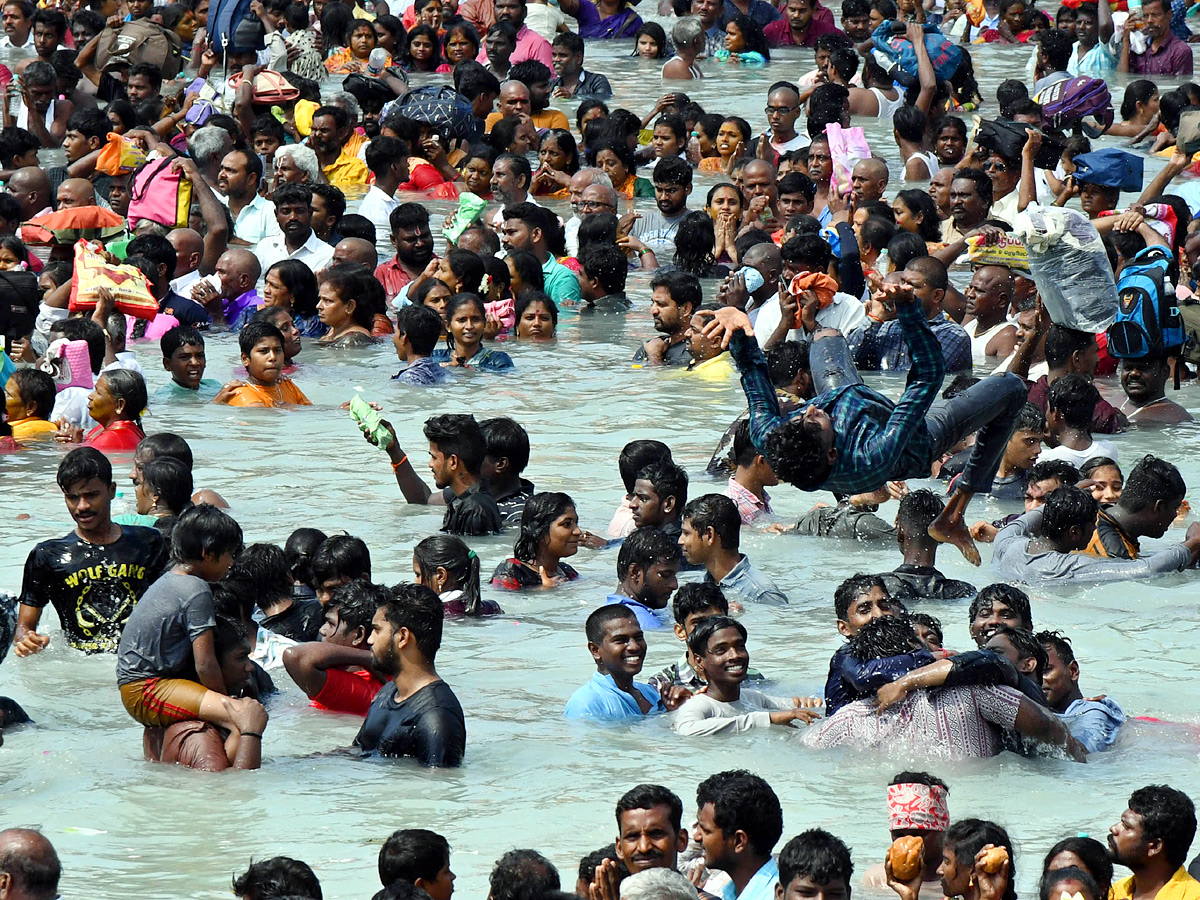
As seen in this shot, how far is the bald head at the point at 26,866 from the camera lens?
5930 mm

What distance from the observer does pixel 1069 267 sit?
11914mm

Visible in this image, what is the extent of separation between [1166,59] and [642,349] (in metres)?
9.67

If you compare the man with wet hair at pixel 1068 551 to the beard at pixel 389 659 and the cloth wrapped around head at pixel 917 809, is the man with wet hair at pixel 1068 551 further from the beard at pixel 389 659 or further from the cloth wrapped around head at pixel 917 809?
the beard at pixel 389 659

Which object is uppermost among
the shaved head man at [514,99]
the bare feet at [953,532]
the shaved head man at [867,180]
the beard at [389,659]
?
the shaved head man at [514,99]

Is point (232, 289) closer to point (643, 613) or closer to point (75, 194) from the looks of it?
point (75, 194)

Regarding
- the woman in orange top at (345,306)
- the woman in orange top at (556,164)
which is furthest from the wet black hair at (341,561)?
the woman in orange top at (556,164)

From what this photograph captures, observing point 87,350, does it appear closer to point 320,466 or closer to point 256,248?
point 320,466

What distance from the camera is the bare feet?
928 cm

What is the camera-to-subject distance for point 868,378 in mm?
13711

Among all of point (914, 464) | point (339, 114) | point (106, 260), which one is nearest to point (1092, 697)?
point (914, 464)

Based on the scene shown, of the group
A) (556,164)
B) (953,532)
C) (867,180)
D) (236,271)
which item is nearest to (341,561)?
(953,532)

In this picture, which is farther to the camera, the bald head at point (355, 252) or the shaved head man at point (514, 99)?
the shaved head man at point (514, 99)

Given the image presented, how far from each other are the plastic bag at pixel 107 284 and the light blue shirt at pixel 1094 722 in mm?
6852

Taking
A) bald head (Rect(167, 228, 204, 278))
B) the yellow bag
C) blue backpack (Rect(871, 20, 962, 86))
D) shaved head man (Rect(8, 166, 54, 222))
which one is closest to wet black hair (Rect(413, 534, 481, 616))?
bald head (Rect(167, 228, 204, 278))
